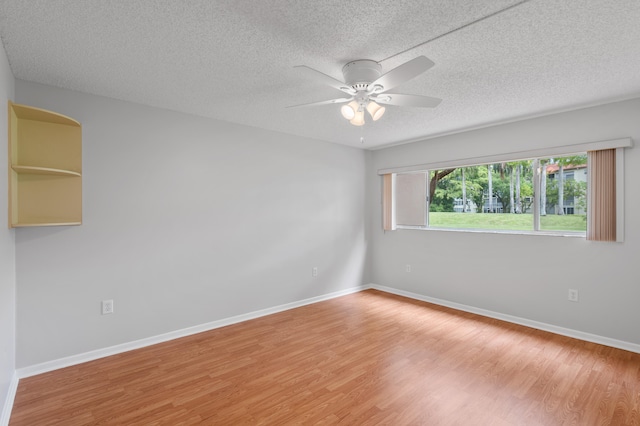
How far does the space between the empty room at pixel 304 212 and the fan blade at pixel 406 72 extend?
2 cm

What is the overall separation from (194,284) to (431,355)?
2546 millimetres

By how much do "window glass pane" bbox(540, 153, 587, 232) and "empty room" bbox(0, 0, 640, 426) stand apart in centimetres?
2

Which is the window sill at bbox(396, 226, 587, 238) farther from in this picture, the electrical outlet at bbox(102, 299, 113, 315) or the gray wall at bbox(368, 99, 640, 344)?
the electrical outlet at bbox(102, 299, 113, 315)

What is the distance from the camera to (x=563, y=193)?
11.5 ft

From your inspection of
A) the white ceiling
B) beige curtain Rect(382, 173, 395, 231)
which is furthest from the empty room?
beige curtain Rect(382, 173, 395, 231)

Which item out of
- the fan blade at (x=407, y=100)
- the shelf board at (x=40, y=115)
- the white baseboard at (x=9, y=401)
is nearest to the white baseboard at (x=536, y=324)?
the fan blade at (x=407, y=100)

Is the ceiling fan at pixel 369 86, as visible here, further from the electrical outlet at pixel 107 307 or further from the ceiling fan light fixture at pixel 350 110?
the electrical outlet at pixel 107 307

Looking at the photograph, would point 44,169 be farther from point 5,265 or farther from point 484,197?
point 484,197

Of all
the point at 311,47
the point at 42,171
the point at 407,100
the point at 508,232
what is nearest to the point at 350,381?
the point at 407,100

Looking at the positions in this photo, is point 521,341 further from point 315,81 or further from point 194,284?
point 194,284

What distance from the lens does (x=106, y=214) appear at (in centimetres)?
292

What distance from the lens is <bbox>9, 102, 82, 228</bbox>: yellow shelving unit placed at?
7.68ft

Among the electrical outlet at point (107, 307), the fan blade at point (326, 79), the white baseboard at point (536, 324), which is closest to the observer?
the fan blade at point (326, 79)

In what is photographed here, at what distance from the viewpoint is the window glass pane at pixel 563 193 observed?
3367 mm
